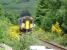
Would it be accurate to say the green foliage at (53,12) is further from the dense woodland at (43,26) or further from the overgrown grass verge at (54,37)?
the overgrown grass verge at (54,37)

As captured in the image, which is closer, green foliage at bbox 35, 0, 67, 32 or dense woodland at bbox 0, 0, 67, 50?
dense woodland at bbox 0, 0, 67, 50

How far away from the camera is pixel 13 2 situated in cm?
4125

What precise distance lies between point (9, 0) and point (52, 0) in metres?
17.9

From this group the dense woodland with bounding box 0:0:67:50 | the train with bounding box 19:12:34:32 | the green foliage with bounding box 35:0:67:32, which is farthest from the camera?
the train with bounding box 19:12:34:32

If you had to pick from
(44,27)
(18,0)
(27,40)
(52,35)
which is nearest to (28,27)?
(52,35)

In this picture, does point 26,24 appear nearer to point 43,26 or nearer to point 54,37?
point 54,37

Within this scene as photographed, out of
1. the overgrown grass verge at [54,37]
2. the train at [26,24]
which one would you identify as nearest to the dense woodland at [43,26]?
the overgrown grass verge at [54,37]

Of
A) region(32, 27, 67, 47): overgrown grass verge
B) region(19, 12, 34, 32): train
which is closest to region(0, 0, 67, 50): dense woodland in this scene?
region(32, 27, 67, 47): overgrown grass verge

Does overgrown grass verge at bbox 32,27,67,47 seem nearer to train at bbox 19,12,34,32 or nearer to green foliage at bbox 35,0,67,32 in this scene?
green foliage at bbox 35,0,67,32

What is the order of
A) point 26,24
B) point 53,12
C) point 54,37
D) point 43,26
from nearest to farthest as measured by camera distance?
1. point 54,37
2. point 26,24
3. point 53,12
4. point 43,26

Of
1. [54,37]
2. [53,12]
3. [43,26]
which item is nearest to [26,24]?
[54,37]

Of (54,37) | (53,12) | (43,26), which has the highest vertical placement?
(53,12)

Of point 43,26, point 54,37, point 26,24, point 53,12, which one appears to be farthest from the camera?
point 43,26

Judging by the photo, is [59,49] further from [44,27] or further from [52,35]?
[44,27]
